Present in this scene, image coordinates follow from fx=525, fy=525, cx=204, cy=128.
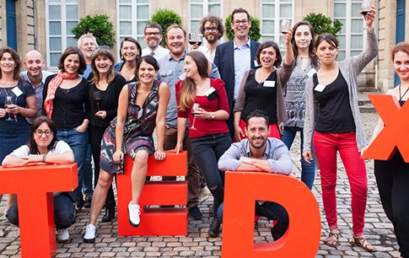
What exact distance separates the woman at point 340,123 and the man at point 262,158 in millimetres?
507

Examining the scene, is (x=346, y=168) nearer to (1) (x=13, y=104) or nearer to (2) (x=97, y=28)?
(1) (x=13, y=104)

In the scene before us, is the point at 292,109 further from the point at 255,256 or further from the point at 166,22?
the point at 166,22

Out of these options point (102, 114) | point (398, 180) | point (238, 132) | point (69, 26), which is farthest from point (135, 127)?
point (69, 26)

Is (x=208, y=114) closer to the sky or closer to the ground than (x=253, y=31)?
closer to the ground

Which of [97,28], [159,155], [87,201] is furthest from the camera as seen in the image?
[97,28]

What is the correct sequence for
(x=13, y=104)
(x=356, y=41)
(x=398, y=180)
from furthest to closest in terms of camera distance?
(x=356, y=41), (x=13, y=104), (x=398, y=180)

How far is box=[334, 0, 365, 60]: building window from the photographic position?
21.6 m

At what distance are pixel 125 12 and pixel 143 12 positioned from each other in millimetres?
746

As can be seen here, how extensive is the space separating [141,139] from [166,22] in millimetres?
15121

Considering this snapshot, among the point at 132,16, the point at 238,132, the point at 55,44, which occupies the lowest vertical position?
the point at 238,132

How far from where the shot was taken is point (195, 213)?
631cm

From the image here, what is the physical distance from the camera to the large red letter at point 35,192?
495 cm

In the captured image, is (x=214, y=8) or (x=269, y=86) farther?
(x=214, y=8)

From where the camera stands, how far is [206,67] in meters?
5.70
